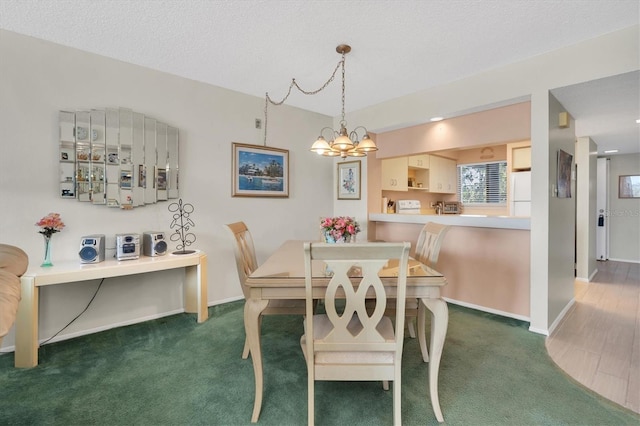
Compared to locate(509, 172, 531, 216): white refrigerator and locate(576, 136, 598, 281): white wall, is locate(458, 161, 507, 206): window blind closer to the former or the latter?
locate(509, 172, 531, 216): white refrigerator

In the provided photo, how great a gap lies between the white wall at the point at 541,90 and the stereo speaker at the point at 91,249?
358 cm

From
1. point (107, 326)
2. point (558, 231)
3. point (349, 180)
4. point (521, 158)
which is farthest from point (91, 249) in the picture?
point (521, 158)

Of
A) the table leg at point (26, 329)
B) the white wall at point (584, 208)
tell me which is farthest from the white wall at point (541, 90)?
the table leg at point (26, 329)

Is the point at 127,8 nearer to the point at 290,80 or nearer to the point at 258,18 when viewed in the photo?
the point at 258,18

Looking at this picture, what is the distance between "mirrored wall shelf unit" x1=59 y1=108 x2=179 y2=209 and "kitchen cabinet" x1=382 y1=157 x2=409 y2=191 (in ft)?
9.68

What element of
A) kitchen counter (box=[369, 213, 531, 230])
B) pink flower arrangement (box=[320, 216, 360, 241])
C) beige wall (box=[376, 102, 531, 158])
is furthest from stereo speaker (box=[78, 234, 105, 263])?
beige wall (box=[376, 102, 531, 158])

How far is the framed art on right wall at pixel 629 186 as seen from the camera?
222 inches

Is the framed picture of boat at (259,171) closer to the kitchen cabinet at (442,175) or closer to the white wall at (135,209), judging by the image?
the white wall at (135,209)

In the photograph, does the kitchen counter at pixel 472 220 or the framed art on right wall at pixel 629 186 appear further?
the framed art on right wall at pixel 629 186

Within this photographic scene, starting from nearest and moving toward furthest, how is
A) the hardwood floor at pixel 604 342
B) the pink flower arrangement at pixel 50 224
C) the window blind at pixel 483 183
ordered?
the hardwood floor at pixel 604 342, the pink flower arrangement at pixel 50 224, the window blind at pixel 483 183

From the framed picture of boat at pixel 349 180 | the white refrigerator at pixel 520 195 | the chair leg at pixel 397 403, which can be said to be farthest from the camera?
the white refrigerator at pixel 520 195

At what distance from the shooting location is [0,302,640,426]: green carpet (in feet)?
5.37

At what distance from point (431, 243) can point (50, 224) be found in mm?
2977

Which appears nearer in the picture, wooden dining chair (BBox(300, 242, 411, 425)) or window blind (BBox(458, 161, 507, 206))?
wooden dining chair (BBox(300, 242, 411, 425))
